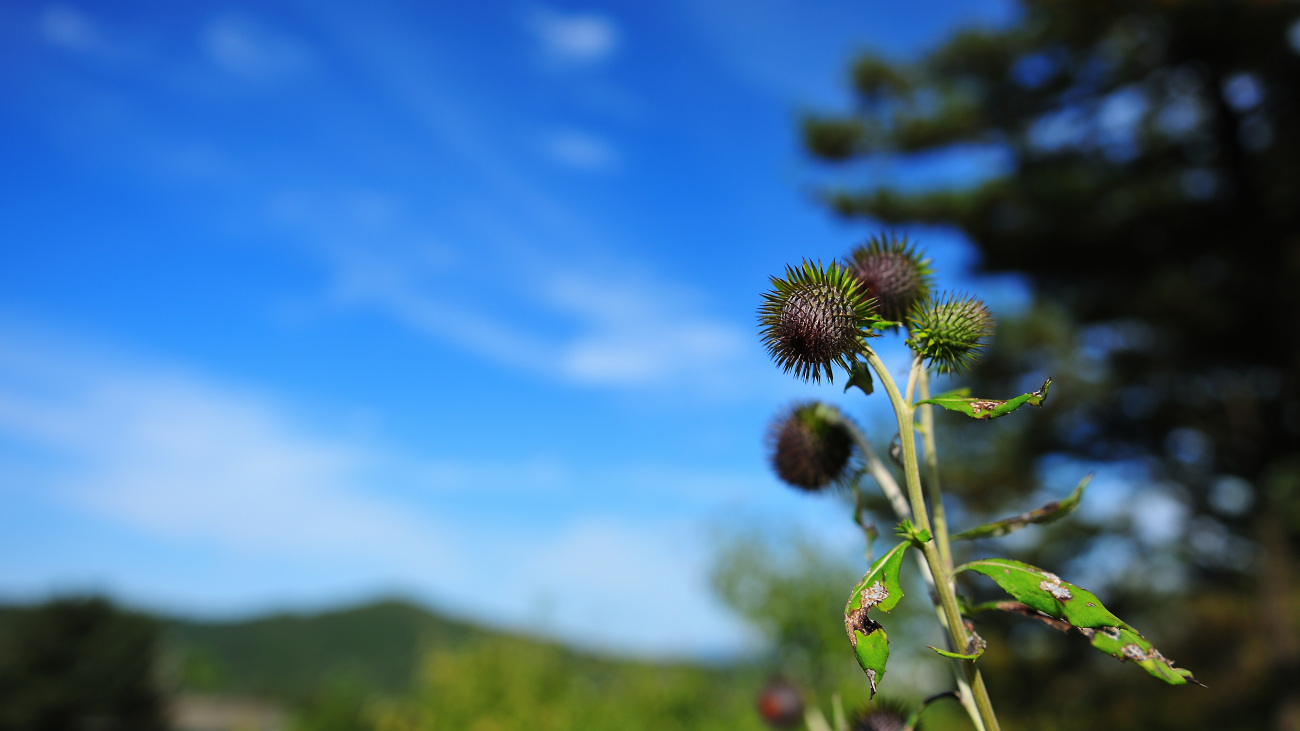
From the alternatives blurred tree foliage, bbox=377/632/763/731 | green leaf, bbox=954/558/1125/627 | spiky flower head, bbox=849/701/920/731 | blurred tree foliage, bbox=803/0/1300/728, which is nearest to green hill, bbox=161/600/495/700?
blurred tree foliage, bbox=377/632/763/731

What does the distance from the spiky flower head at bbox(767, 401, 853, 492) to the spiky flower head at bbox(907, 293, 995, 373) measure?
35cm

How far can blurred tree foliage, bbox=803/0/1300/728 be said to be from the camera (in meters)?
10.7

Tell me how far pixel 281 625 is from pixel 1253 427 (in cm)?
5292

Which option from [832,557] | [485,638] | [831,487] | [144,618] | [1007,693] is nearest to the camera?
[831,487]

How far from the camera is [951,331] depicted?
162 centimetres

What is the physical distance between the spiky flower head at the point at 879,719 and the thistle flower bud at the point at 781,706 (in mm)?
1902

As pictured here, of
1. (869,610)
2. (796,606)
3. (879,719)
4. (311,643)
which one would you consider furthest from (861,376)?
(311,643)

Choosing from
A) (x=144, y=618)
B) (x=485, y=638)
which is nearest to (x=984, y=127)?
(x=485, y=638)

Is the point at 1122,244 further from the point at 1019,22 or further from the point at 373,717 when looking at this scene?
the point at 373,717

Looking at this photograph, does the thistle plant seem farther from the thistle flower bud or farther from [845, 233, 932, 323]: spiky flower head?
the thistle flower bud

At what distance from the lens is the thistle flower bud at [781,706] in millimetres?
3775

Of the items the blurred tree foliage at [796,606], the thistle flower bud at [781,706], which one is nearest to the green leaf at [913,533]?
the thistle flower bud at [781,706]

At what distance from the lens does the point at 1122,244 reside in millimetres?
11391

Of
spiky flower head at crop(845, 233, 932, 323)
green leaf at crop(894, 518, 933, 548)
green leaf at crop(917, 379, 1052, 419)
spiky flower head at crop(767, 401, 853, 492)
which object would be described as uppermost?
spiky flower head at crop(845, 233, 932, 323)
